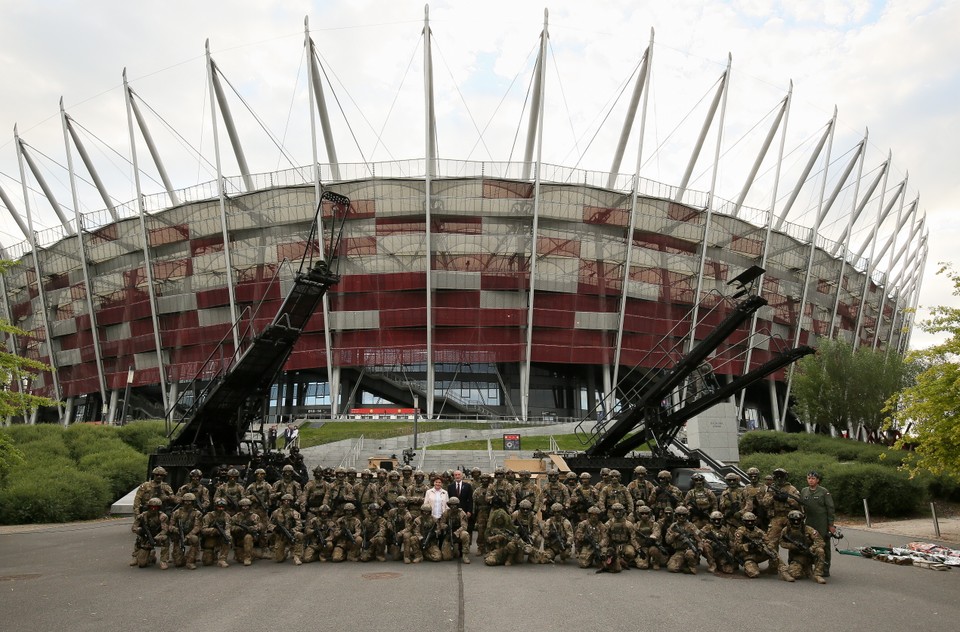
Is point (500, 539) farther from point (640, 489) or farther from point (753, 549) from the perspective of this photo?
point (753, 549)

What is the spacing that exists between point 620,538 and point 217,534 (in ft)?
24.6

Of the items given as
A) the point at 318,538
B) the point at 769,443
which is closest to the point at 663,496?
the point at 318,538

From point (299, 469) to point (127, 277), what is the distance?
47.1 metres

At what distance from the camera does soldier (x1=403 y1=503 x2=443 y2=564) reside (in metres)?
12.7

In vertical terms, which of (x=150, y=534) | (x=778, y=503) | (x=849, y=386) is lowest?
(x=150, y=534)

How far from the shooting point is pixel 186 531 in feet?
41.3

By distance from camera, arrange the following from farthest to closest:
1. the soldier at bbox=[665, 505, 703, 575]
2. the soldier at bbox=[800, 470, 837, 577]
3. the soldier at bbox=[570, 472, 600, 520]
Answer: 1. the soldier at bbox=[570, 472, 600, 520]
2. the soldier at bbox=[665, 505, 703, 575]
3. the soldier at bbox=[800, 470, 837, 577]

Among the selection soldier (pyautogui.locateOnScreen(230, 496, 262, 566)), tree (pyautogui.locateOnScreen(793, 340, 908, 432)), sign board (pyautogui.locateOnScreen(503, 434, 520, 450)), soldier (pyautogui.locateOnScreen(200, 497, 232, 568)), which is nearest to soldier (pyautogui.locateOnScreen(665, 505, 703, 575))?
soldier (pyautogui.locateOnScreen(230, 496, 262, 566))

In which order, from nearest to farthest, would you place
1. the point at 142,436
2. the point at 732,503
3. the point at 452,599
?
the point at 452,599 < the point at 732,503 < the point at 142,436

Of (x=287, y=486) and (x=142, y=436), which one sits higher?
(x=287, y=486)

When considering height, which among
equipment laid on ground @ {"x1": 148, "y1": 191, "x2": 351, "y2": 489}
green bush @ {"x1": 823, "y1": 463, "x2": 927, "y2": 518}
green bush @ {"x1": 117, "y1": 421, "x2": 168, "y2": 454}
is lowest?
green bush @ {"x1": 823, "y1": 463, "x2": 927, "y2": 518}

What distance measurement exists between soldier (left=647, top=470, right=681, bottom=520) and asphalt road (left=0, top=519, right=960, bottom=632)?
5.23 ft

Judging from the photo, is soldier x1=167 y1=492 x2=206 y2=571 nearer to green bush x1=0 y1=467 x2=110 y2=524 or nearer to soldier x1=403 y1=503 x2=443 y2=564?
soldier x1=403 y1=503 x2=443 y2=564

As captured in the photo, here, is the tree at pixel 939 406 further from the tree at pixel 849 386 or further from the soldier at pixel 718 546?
the tree at pixel 849 386
